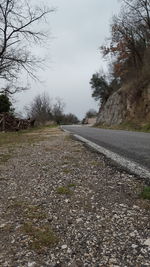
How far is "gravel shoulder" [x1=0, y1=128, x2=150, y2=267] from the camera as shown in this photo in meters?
1.49

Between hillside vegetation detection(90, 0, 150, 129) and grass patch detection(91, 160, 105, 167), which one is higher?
hillside vegetation detection(90, 0, 150, 129)

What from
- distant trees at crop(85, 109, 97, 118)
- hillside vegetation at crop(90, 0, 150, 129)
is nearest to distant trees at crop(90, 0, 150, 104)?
hillside vegetation at crop(90, 0, 150, 129)

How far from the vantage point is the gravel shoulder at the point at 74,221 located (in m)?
1.49

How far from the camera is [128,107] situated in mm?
23625

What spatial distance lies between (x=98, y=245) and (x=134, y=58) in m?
27.7

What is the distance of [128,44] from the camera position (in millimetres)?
25141

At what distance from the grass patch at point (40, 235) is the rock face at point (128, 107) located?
1767cm

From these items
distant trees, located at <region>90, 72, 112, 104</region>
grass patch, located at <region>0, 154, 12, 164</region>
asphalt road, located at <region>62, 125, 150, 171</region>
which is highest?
distant trees, located at <region>90, 72, 112, 104</region>

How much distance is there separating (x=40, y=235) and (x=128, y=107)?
2323 centimetres

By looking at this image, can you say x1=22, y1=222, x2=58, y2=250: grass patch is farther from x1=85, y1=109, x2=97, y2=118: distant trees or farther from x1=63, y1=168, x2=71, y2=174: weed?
x1=85, y1=109, x2=97, y2=118: distant trees

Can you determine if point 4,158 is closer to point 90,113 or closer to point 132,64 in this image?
point 132,64

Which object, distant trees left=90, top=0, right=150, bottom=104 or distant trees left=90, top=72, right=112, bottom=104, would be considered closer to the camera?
distant trees left=90, top=0, right=150, bottom=104

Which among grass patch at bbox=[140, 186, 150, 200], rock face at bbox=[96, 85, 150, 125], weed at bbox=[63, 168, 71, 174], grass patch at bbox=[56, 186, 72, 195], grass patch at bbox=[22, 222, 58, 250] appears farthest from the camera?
rock face at bbox=[96, 85, 150, 125]

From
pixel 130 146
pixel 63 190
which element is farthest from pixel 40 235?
pixel 130 146
